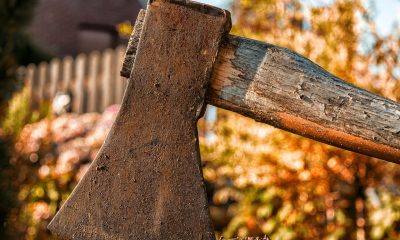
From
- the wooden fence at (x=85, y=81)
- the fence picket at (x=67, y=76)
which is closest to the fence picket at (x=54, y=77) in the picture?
the wooden fence at (x=85, y=81)

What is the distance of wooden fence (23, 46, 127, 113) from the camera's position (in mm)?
11492

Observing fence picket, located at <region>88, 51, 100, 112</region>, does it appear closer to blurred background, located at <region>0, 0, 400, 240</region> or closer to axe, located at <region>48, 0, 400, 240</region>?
blurred background, located at <region>0, 0, 400, 240</region>

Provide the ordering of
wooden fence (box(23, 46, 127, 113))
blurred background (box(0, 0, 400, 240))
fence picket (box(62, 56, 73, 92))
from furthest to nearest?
fence picket (box(62, 56, 73, 92)) → wooden fence (box(23, 46, 127, 113)) → blurred background (box(0, 0, 400, 240))

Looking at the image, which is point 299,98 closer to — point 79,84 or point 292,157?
point 292,157

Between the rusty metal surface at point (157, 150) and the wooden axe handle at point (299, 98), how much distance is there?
0.19 ft

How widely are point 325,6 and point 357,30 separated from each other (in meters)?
0.22

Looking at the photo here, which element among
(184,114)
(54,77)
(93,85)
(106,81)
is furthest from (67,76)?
(184,114)

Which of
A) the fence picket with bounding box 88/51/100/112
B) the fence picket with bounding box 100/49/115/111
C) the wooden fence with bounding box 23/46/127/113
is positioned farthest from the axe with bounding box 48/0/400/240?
the fence picket with bounding box 88/51/100/112

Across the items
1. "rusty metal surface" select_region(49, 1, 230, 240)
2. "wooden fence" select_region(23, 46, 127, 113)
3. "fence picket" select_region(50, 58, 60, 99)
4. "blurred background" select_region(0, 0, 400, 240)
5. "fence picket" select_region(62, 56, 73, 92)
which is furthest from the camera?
"fence picket" select_region(50, 58, 60, 99)

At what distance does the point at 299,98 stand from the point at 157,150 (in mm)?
365

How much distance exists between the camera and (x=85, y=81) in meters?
12.2

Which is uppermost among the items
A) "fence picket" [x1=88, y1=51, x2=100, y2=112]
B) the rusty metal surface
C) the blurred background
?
the rusty metal surface

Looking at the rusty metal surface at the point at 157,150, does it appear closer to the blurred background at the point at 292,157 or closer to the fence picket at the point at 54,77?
the blurred background at the point at 292,157

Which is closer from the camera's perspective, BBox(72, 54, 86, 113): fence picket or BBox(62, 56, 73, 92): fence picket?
BBox(72, 54, 86, 113): fence picket
